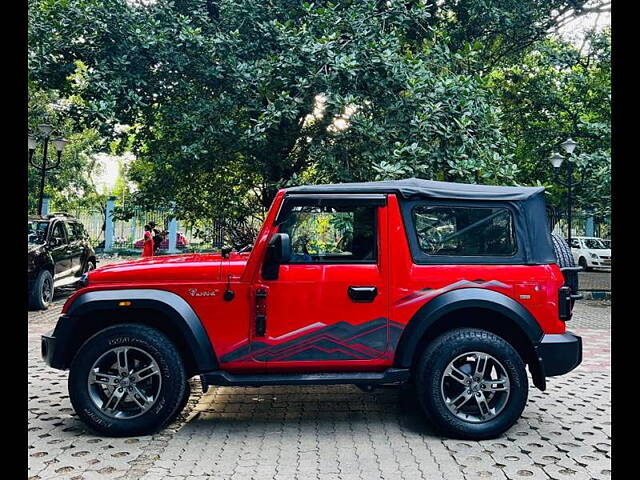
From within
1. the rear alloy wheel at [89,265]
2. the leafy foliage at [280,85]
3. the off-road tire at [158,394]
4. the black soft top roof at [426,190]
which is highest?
the leafy foliage at [280,85]

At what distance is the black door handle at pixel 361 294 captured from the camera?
14.4 ft

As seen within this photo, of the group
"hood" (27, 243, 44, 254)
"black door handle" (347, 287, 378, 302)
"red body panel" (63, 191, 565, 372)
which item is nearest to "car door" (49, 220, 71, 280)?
"hood" (27, 243, 44, 254)

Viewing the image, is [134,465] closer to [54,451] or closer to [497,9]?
[54,451]

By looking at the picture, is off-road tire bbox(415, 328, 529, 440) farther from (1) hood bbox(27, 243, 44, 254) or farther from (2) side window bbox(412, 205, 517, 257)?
(1) hood bbox(27, 243, 44, 254)

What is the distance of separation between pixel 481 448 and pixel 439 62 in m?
7.55

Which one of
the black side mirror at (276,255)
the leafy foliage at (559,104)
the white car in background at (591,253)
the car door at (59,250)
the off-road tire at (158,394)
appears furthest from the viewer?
the white car in background at (591,253)

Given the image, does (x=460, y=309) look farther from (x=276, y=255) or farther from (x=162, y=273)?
(x=162, y=273)

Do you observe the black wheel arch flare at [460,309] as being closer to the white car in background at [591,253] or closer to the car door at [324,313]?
the car door at [324,313]

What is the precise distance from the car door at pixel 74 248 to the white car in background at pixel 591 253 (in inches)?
804

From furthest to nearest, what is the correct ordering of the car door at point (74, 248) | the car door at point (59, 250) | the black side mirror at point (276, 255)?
the car door at point (74, 248) < the car door at point (59, 250) < the black side mirror at point (276, 255)

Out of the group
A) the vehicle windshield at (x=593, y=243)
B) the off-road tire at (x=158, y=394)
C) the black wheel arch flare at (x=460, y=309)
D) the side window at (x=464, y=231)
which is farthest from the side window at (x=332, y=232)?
the vehicle windshield at (x=593, y=243)
